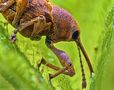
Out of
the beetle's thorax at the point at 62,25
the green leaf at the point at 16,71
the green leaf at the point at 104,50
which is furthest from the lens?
the beetle's thorax at the point at 62,25

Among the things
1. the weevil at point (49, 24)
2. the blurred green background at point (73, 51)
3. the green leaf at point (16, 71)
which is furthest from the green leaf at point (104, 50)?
the weevil at point (49, 24)

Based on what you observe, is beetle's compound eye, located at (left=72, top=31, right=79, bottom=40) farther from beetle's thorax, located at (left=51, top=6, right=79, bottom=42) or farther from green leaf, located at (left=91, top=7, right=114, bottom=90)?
green leaf, located at (left=91, top=7, right=114, bottom=90)

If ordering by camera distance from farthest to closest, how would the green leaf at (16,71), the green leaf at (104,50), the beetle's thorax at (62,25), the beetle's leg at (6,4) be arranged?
the beetle's thorax at (62,25), the beetle's leg at (6,4), the green leaf at (104,50), the green leaf at (16,71)

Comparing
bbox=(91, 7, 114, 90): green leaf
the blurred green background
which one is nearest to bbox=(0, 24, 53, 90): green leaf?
the blurred green background

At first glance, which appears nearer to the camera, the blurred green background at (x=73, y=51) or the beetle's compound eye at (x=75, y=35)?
the blurred green background at (x=73, y=51)

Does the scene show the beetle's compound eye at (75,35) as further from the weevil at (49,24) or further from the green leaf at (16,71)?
the green leaf at (16,71)

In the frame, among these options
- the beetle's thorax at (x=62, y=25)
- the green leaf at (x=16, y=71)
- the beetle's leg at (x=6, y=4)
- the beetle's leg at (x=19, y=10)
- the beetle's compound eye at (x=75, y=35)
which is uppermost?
the green leaf at (x=16, y=71)

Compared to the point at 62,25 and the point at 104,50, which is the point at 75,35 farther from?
the point at 104,50
